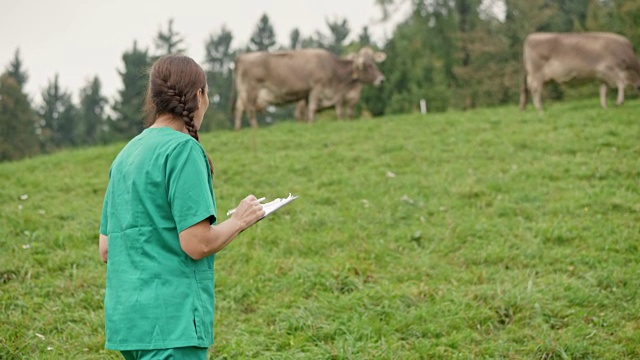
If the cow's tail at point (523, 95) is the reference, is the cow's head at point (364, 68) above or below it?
above

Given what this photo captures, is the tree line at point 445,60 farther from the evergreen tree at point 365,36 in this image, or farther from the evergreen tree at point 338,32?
the evergreen tree at point 338,32

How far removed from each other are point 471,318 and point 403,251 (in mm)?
1859

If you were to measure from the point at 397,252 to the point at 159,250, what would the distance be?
484 cm

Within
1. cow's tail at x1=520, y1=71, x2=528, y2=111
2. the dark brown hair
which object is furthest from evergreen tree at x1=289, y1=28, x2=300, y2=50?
the dark brown hair

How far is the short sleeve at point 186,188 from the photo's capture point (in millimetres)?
2471

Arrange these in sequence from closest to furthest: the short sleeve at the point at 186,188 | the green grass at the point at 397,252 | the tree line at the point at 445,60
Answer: the short sleeve at the point at 186,188, the green grass at the point at 397,252, the tree line at the point at 445,60

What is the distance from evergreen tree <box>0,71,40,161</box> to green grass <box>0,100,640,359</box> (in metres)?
37.9

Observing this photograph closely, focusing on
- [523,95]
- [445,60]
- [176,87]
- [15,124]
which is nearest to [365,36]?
[445,60]

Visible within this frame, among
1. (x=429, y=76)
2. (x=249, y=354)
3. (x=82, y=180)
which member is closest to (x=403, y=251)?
(x=249, y=354)

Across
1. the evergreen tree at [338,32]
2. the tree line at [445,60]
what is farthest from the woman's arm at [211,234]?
the evergreen tree at [338,32]

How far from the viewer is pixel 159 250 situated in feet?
8.33

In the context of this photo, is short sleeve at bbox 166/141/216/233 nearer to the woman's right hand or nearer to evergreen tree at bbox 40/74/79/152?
the woman's right hand

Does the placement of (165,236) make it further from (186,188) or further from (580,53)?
(580,53)

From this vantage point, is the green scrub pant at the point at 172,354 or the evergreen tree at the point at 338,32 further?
the evergreen tree at the point at 338,32
